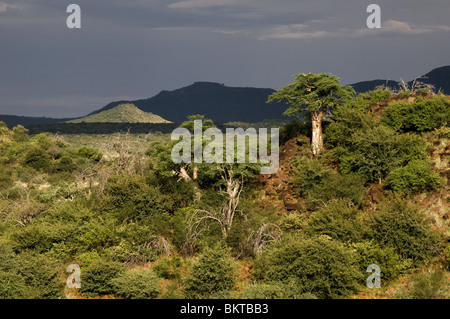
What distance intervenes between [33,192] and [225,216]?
20451 mm

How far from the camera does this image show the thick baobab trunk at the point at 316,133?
28.7 m

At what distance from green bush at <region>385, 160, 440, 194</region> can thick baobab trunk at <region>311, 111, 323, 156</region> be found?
587cm

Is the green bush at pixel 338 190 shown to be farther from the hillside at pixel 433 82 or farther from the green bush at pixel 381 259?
the hillside at pixel 433 82

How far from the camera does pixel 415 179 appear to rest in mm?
22969

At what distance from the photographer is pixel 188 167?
95.3 ft

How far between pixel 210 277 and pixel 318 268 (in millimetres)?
4045

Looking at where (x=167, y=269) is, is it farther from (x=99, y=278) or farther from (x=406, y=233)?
(x=406, y=233)

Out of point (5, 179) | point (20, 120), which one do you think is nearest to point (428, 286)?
point (5, 179)

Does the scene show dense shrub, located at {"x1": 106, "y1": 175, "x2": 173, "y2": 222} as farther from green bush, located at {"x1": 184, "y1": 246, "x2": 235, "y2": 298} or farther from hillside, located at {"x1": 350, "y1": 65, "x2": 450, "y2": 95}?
hillside, located at {"x1": 350, "y1": 65, "x2": 450, "y2": 95}

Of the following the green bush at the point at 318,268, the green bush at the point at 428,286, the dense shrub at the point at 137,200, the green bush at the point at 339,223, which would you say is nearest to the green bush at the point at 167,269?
the dense shrub at the point at 137,200

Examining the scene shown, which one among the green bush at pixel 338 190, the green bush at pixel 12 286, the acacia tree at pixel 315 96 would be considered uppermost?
the acacia tree at pixel 315 96

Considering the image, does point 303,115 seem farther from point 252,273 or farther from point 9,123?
point 9,123

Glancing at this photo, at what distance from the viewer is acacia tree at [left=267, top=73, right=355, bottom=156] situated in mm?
28750

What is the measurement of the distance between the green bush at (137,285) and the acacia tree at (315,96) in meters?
13.0
